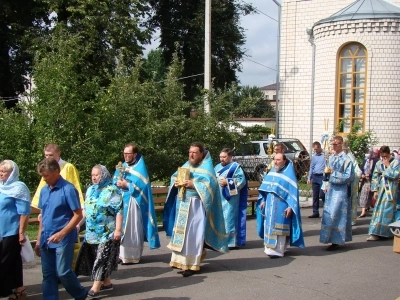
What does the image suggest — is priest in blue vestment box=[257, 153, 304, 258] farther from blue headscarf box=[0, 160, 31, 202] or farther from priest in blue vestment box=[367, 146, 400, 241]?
blue headscarf box=[0, 160, 31, 202]

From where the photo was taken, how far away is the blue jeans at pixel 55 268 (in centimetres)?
573

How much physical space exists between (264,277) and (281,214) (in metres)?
1.44

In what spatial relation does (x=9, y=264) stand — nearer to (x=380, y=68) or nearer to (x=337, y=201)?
(x=337, y=201)

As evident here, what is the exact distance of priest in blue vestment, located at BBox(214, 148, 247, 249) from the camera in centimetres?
942

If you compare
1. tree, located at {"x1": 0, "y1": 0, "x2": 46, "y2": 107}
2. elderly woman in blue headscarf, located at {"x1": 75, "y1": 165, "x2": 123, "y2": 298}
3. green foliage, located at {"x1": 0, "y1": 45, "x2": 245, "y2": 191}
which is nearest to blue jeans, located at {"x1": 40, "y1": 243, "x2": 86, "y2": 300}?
elderly woman in blue headscarf, located at {"x1": 75, "y1": 165, "x2": 123, "y2": 298}

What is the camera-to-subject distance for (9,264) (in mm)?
6156

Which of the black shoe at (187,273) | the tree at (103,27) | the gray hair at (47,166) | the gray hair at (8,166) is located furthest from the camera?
the tree at (103,27)

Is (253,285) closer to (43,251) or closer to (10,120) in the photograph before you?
(43,251)

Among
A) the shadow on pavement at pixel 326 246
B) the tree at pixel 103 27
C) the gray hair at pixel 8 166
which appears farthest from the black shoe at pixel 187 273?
the tree at pixel 103 27

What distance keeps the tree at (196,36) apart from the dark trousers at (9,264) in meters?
25.6

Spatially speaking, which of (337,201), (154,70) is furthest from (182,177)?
(154,70)

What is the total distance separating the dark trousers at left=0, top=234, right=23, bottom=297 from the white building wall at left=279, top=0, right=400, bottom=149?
1749cm

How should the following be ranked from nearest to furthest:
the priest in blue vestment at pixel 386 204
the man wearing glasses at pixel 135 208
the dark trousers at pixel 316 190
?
the man wearing glasses at pixel 135 208
the priest in blue vestment at pixel 386 204
the dark trousers at pixel 316 190

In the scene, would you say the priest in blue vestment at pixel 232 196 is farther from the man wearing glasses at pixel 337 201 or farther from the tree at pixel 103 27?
the tree at pixel 103 27
